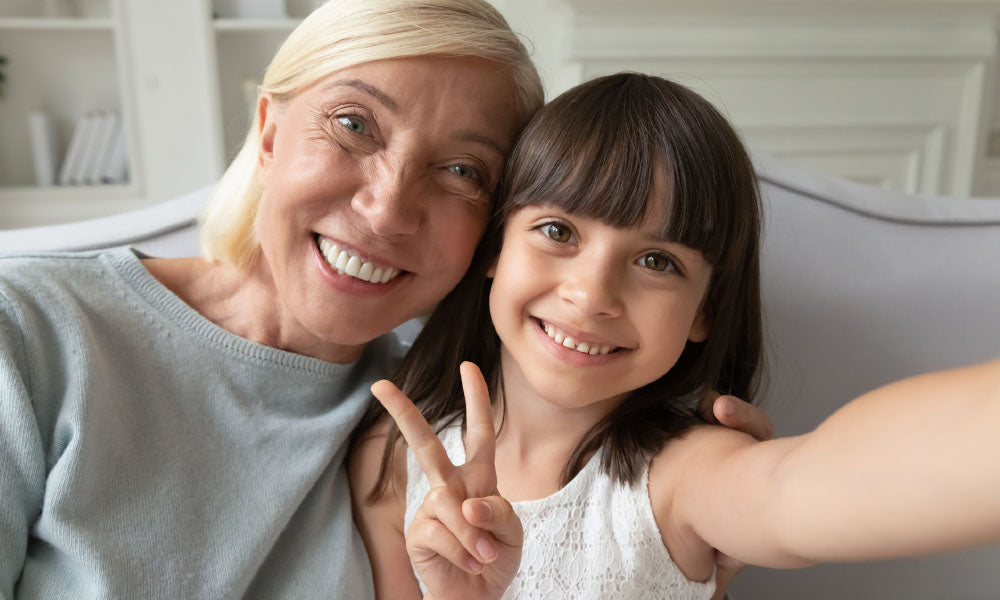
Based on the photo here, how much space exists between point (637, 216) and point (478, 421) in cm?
28

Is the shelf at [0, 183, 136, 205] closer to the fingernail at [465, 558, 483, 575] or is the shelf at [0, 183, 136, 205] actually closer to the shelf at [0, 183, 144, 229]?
the shelf at [0, 183, 144, 229]

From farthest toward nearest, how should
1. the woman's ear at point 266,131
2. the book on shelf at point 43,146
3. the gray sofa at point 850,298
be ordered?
the book on shelf at point 43,146, the gray sofa at point 850,298, the woman's ear at point 266,131

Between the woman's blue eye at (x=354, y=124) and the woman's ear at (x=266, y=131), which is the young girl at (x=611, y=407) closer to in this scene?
the woman's blue eye at (x=354, y=124)

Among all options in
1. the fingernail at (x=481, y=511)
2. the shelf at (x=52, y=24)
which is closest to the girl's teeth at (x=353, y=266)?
the fingernail at (x=481, y=511)

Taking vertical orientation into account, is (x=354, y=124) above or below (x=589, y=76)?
above

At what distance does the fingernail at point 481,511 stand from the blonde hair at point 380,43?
543mm

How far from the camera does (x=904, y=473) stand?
1.88 feet

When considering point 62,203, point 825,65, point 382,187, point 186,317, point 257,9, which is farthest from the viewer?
point 62,203

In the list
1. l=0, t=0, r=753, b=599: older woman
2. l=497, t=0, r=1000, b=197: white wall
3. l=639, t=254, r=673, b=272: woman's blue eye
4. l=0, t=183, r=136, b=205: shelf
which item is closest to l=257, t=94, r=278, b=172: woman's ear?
l=0, t=0, r=753, b=599: older woman

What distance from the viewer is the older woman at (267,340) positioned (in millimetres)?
969

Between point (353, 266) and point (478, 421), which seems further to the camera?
point (353, 266)

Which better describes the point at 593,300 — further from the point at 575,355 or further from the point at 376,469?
the point at 376,469

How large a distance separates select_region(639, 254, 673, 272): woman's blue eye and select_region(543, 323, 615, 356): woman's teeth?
10 cm

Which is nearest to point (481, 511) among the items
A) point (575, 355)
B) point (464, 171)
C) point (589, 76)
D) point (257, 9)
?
point (575, 355)
